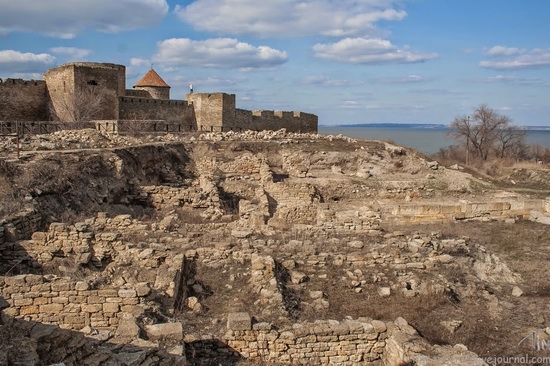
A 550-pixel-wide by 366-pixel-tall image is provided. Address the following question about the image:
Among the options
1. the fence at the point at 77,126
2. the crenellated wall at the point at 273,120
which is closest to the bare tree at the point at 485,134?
the crenellated wall at the point at 273,120

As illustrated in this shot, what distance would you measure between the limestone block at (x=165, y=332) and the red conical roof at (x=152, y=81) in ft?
106

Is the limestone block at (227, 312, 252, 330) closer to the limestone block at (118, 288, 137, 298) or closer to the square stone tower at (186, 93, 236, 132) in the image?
the limestone block at (118, 288, 137, 298)

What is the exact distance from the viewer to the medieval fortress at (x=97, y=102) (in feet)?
85.5

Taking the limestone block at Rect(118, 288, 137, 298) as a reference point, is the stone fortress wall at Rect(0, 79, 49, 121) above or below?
above

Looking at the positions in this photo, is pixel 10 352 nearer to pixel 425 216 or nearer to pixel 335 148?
pixel 425 216

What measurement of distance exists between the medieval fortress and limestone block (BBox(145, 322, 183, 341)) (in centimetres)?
2269

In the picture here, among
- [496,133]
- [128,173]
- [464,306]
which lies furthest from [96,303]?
[496,133]

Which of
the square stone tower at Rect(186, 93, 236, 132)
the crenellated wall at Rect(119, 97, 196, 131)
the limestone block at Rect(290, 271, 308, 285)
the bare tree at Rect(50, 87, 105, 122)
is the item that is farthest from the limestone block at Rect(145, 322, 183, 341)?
the square stone tower at Rect(186, 93, 236, 132)

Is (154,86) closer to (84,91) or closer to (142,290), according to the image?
(84,91)

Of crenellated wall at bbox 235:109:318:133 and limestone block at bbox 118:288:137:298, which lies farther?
crenellated wall at bbox 235:109:318:133

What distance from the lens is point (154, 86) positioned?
117ft

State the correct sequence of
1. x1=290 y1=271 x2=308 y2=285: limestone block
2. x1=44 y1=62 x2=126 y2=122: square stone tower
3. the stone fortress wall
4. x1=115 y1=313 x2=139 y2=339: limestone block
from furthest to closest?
x1=44 y1=62 x2=126 y2=122: square stone tower
the stone fortress wall
x1=290 y1=271 x2=308 y2=285: limestone block
x1=115 y1=313 x2=139 y2=339: limestone block

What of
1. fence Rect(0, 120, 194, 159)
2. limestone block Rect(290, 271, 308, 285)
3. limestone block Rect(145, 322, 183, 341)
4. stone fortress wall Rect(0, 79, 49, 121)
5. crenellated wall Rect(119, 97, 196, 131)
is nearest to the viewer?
limestone block Rect(145, 322, 183, 341)

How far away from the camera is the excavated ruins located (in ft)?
19.3
